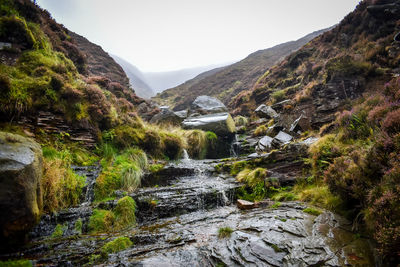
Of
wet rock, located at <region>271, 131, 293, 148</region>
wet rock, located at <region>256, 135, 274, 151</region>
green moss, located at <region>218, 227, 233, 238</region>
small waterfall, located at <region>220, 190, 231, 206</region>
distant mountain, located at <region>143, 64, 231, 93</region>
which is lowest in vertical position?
small waterfall, located at <region>220, 190, 231, 206</region>

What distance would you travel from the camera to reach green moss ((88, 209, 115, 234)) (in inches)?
139

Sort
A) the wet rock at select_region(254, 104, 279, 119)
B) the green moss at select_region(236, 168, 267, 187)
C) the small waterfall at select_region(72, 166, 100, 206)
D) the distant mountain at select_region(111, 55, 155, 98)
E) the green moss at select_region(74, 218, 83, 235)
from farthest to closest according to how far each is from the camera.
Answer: the distant mountain at select_region(111, 55, 155, 98), the wet rock at select_region(254, 104, 279, 119), the green moss at select_region(236, 168, 267, 187), the small waterfall at select_region(72, 166, 100, 206), the green moss at select_region(74, 218, 83, 235)

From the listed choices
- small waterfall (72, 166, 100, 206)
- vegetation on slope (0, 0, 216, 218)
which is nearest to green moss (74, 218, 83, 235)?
vegetation on slope (0, 0, 216, 218)

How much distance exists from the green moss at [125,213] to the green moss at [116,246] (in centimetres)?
96

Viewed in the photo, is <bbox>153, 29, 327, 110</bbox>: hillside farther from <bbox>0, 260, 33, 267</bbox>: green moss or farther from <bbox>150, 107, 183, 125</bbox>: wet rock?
<bbox>0, 260, 33, 267</bbox>: green moss

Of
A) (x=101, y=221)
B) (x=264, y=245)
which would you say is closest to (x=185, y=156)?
(x=101, y=221)

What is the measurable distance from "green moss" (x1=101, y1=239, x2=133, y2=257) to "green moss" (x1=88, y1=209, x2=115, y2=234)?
886 mm

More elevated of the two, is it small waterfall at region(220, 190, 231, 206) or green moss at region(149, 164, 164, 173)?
green moss at region(149, 164, 164, 173)

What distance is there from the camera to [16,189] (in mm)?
2404

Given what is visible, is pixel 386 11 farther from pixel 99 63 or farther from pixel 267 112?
pixel 99 63

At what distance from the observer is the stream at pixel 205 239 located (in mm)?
2244

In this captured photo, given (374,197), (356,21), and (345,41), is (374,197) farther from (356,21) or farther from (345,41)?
(356,21)

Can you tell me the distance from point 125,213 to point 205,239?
6.59ft

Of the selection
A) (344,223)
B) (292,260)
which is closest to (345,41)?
(344,223)
